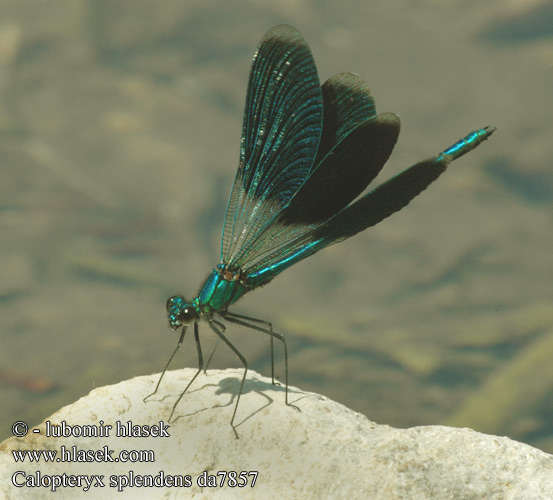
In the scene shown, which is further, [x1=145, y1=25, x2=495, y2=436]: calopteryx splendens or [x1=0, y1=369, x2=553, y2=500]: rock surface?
[x1=145, y1=25, x2=495, y2=436]: calopteryx splendens

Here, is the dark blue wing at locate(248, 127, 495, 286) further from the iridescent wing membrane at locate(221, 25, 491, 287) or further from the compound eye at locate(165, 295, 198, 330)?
the compound eye at locate(165, 295, 198, 330)

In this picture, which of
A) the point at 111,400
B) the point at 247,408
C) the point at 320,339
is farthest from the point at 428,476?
the point at 320,339

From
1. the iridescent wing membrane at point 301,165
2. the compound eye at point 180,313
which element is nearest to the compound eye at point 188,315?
the compound eye at point 180,313

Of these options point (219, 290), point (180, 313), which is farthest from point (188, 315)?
point (219, 290)

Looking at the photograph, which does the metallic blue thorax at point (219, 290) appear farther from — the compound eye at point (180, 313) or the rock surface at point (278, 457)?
the rock surface at point (278, 457)

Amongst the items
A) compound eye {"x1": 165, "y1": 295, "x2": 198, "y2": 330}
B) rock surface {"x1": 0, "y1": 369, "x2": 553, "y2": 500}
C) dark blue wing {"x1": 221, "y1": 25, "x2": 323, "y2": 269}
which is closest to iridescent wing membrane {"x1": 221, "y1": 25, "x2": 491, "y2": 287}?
dark blue wing {"x1": 221, "y1": 25, "x2": 323, "y2": 269}

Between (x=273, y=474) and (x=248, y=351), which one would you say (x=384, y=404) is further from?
(x=273, y=474)
